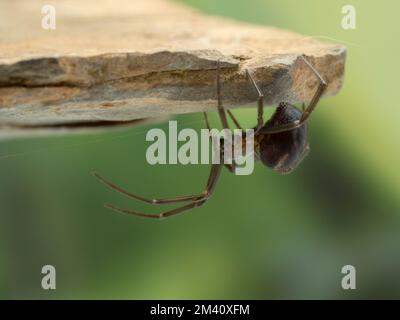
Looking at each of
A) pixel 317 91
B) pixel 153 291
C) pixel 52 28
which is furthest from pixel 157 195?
pixel 317 91

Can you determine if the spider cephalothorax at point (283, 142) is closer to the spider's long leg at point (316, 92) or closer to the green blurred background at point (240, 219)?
the spider's long leg at point (316, 92)

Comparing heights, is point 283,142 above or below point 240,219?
above

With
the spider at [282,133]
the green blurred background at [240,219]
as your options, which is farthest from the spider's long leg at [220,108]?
the green blurred background at [240,219]

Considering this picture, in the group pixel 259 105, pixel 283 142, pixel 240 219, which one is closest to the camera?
pixel 259 105

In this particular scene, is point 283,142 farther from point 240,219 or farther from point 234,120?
point 240,219

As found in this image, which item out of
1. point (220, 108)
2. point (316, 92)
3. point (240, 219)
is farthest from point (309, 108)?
point (240, 219)

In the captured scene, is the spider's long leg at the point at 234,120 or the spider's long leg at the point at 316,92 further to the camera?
the spider's long leg at the point at 234,120

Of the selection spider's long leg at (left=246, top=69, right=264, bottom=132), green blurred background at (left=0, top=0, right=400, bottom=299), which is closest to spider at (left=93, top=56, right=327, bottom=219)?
A: spider's long leg at (left=246, top=69, right=264, bottom=132)

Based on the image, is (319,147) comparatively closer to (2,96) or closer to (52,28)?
(52,28)

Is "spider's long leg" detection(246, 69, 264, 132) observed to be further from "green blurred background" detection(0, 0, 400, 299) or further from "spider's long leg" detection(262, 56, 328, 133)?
"green blurred background" detection(0, 0, 400, 299)
